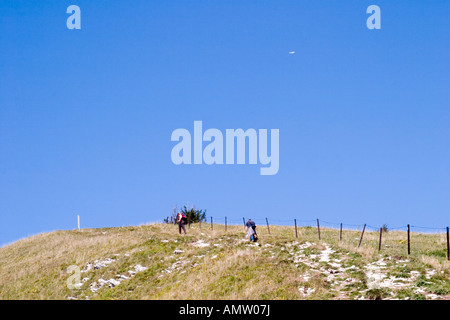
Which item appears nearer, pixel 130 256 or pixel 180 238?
pixel 130 256

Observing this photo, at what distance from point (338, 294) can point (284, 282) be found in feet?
11.5

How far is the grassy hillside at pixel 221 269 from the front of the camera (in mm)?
26922

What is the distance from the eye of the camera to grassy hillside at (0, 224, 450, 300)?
26922mm

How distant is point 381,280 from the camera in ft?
88.7

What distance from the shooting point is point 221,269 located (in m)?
32.1
